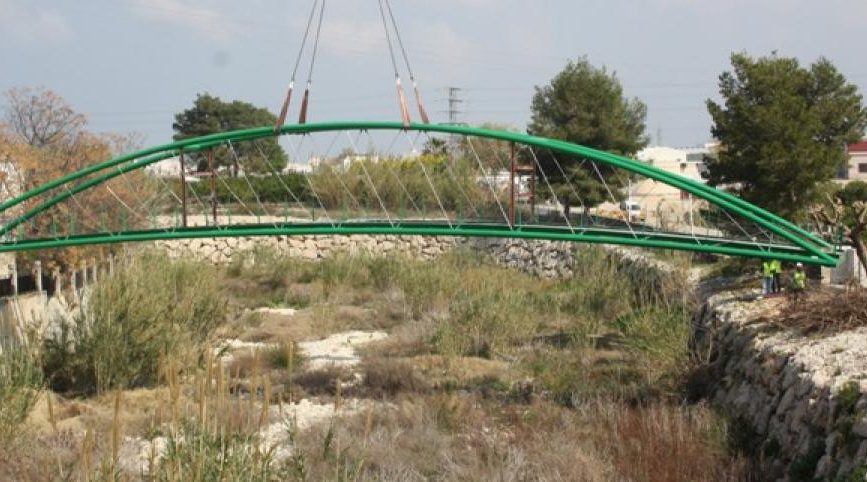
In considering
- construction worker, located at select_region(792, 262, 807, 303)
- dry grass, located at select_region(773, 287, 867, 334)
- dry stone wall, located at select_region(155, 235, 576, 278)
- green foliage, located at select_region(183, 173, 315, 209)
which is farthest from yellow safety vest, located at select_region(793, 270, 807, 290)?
green foliage, located at select_region(183, 173, 315, 209)

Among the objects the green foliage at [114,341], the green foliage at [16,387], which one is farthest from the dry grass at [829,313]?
the green foliage at [16,387]

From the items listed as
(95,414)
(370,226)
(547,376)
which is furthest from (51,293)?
(547,376)

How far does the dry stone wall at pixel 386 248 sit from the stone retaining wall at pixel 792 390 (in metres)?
12.3

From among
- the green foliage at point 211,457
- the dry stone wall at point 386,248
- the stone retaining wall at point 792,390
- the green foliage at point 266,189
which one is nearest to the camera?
the green foliage at point 211,457

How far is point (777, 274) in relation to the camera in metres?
13.0

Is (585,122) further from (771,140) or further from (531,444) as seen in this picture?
(531,444)

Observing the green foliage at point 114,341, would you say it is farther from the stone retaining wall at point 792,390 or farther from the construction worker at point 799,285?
the construction worker at point 799,285

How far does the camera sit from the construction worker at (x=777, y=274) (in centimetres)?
1274

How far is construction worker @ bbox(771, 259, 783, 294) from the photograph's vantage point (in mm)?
12742

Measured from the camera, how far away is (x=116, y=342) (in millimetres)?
13398

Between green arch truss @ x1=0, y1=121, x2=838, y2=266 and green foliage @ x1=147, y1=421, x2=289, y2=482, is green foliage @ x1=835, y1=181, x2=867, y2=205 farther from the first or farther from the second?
green foliage @ x1=147, y1=421, x2=289, y2=482

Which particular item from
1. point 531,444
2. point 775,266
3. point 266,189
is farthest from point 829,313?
point 266,189

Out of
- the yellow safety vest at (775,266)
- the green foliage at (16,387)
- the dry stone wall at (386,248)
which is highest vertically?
the yellow safety vest at (775,266)

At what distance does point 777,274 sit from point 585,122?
18.3 meters
